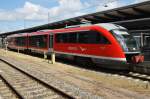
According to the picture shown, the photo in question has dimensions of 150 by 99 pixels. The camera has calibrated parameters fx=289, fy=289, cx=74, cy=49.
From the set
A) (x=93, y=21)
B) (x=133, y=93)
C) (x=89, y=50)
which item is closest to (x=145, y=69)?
(x=89, y=50)

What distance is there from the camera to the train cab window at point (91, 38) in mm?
17031

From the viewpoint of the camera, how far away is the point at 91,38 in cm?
1822

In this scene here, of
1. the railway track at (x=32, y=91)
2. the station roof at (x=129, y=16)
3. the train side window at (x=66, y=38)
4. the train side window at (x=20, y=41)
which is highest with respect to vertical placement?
the station roof at (x=129, y=16)

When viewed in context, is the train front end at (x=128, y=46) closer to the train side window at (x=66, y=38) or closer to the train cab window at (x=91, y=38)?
the train cab window at (x=91, y=38)

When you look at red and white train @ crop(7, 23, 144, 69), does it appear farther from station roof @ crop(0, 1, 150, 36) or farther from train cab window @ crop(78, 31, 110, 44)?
station roof @ crop(0, 1, 150, 36)

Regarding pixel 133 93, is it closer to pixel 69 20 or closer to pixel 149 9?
pixel 149 9

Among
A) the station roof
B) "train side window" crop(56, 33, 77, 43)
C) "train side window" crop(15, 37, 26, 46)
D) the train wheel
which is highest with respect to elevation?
the station roof

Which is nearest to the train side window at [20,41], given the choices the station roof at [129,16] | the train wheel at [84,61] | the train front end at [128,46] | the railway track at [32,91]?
the station roof at [129,16]

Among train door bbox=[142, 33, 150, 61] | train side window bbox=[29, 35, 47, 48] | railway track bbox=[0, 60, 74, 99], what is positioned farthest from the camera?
train side window bbox=[29, 35, 47, 48]

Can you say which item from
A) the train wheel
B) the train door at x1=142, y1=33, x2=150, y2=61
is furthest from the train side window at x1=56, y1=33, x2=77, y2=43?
the train door at x1=142, y1=33, x2=150, y2=61

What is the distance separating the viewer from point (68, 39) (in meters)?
21.8

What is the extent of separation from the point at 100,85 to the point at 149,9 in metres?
11.2

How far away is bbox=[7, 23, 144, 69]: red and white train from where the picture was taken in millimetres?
16125

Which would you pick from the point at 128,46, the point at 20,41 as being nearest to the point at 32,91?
the point at 128,46
